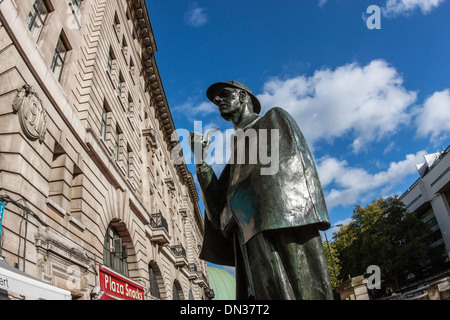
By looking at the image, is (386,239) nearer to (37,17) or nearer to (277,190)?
(37,17)

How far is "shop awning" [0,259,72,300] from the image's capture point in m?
5.62

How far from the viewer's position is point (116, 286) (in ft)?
45.2

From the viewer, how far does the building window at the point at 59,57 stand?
12589 mm

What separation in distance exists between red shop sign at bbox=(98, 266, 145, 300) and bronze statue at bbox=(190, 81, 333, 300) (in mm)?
10821

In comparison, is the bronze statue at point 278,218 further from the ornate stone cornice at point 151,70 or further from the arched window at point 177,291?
the arched window at point 177,291

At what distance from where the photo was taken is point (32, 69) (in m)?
9.74

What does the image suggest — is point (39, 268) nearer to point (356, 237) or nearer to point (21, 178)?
point (21, 178)

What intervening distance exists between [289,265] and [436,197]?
58750mm

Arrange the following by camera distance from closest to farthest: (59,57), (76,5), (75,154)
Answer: (75,154) → (59,57) → (76,5)

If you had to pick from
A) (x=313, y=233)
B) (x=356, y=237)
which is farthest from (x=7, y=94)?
(x=356, y=237)

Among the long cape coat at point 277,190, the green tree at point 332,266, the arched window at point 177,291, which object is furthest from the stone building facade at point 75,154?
the green tree at point 332,266

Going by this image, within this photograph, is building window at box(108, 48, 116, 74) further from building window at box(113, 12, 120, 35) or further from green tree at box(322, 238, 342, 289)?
green tree at box(322, 238, 342, 289)

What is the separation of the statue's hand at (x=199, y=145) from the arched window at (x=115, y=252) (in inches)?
510

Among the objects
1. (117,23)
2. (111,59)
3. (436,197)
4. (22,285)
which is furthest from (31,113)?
(436,197)
